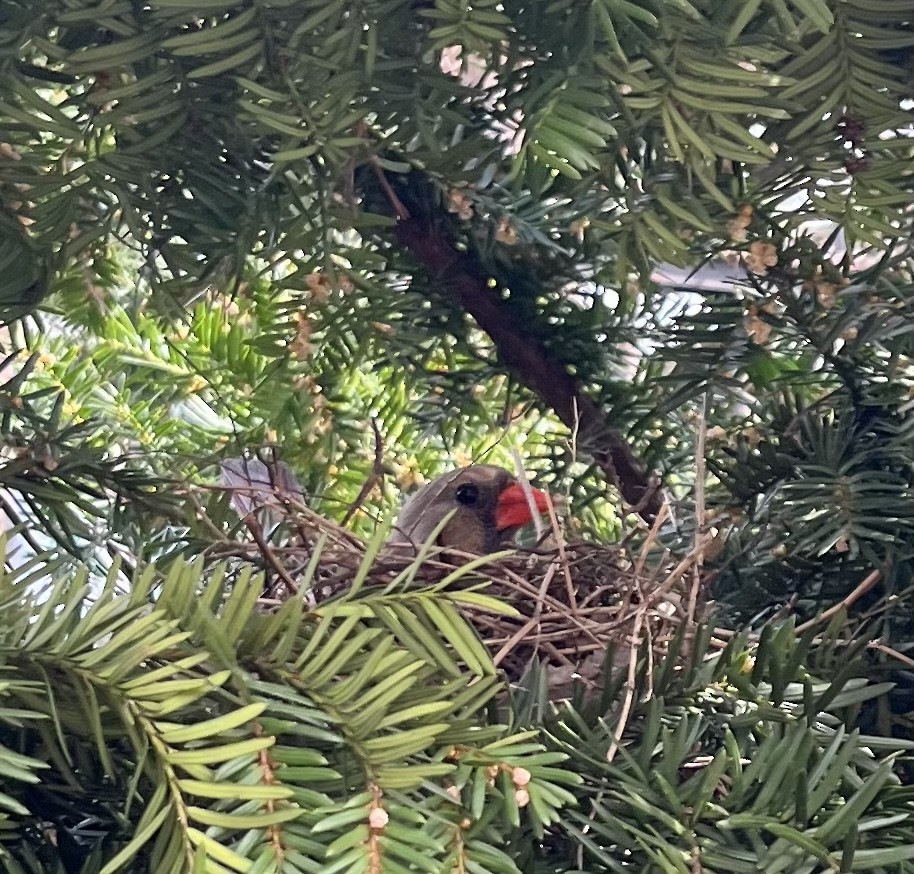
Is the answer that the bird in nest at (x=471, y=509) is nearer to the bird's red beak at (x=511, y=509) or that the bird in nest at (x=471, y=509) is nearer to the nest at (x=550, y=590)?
the bird's red beak at (x=511, y=509)

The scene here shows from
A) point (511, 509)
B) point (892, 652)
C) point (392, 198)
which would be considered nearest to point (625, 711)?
point (892, 652)

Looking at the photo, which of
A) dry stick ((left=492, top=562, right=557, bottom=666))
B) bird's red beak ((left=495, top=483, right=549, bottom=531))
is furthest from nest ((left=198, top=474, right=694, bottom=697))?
bird's red beak ((left=495, top=483, right=549, bottom=531))

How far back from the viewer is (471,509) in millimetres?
1047

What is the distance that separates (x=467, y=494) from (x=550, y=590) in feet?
0.96

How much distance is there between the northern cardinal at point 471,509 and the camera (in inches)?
40.1

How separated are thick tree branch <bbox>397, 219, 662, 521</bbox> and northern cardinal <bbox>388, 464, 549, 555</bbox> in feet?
0.84

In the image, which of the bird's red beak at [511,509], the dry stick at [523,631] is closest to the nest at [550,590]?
the dry stick at [523,631]

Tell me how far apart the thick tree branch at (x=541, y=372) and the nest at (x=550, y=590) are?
62 millimetres

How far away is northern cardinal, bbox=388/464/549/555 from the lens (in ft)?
3.34

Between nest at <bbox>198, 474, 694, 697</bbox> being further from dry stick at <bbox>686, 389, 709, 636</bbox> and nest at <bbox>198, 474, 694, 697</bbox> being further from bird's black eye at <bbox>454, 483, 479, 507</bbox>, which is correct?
bird's black eye at <bbox>454, 483, 479, 507</bbox>

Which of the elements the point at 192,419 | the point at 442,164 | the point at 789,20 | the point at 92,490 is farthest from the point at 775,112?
the point at 192,419

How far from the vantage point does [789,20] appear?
37 centimetres

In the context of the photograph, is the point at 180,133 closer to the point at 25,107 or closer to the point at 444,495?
the point at 25,107

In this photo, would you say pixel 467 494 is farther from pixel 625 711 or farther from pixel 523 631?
pixel 625 711
